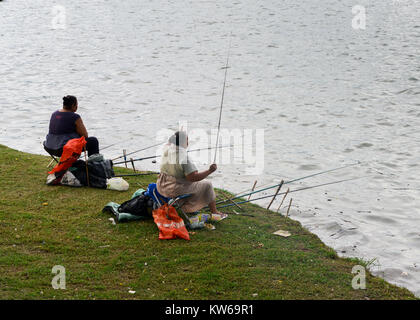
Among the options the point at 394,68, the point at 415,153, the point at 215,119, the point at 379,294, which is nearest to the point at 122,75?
the point at 215,119

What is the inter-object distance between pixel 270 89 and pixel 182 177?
39.8 ft

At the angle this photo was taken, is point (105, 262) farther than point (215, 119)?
No

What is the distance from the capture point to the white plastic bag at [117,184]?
312 inches

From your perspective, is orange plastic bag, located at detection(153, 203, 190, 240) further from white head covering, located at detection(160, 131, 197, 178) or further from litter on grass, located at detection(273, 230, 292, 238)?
litter on grass, located at detection(273, 230, 292, 238)

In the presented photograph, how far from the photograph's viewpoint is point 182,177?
648 centimetres

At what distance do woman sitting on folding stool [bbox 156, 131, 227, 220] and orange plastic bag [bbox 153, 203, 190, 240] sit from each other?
24 centimetres

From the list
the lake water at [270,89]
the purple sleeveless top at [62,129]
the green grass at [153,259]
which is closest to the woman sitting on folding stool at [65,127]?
the purple sleeveless top at [62,129]

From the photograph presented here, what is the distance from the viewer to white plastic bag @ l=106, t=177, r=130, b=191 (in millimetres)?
7923

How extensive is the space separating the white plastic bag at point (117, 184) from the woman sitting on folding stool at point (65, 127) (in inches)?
31.8

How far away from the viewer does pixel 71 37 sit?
27359 mm

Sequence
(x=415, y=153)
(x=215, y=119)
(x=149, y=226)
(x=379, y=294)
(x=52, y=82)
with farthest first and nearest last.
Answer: (x=52, y=82) < (x=215, y=119) < (x=415, y=153) < (x=149, y=226) < (x=379, y=294)

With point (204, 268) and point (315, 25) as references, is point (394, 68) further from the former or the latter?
point (204, 268)
